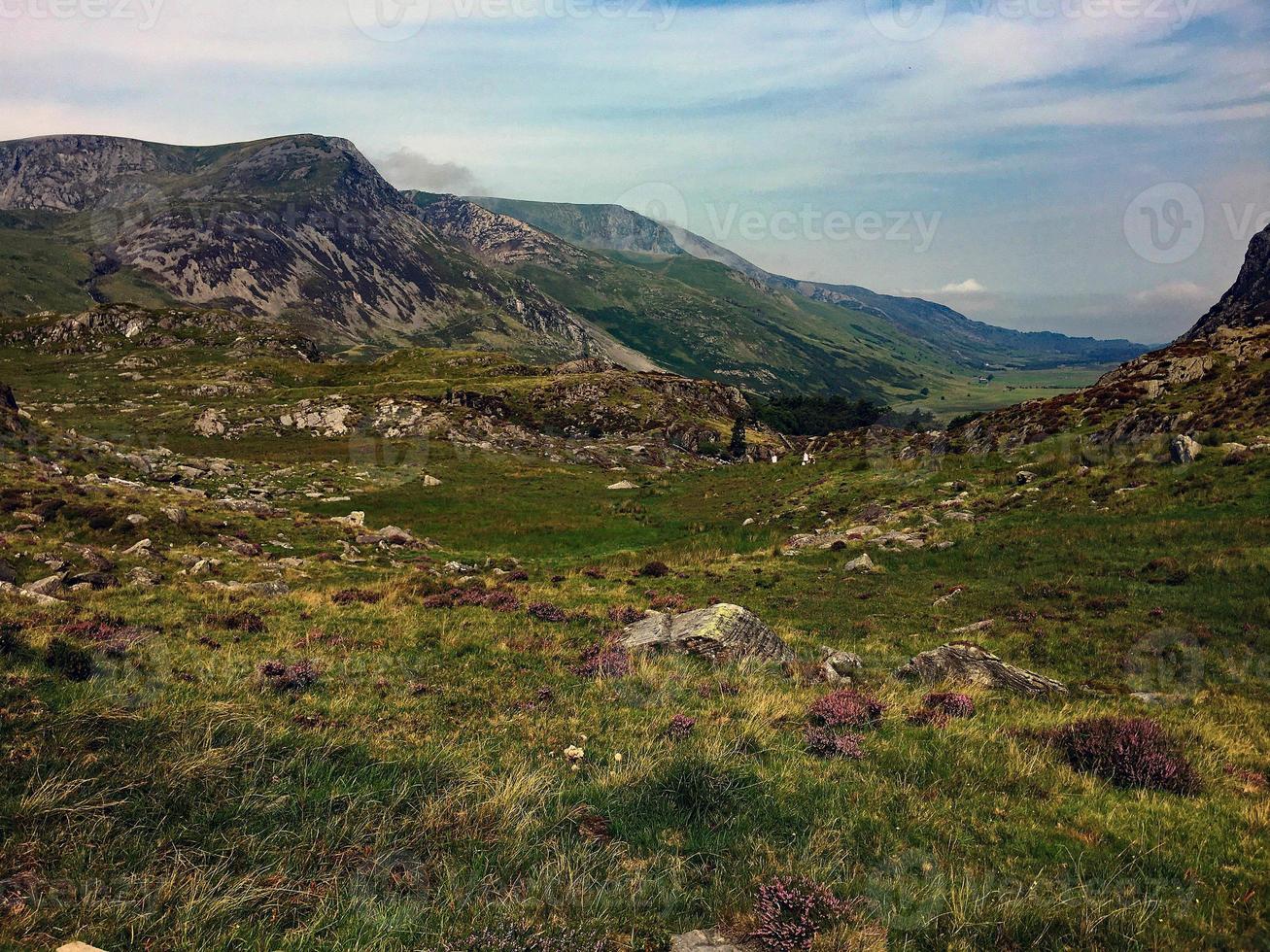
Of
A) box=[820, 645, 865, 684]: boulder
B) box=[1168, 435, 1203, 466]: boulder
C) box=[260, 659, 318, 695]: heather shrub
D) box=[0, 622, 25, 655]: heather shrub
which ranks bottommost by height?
box=[820, 645, 865, 684]: boulder

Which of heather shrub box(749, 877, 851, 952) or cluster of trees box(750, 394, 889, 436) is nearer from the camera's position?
heather shrub box(749, 877, 851, 952)

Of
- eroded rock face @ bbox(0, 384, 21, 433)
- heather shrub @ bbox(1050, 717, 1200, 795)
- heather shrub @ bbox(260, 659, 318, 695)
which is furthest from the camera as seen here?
eroded rock face @ bbox(0, 384, 21, 433)

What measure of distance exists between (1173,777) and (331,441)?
99.1m

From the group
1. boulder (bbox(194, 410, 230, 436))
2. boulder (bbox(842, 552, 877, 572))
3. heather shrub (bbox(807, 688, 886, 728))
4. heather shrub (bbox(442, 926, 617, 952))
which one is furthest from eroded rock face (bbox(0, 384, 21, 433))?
boulder (bbox(842, 552, 877, 572))

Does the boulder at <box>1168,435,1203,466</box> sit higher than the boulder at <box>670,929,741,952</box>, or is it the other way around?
the boulder at <box>1168,435,1203,466</box>

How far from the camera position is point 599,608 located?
803 inches

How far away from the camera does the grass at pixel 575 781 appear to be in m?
5.70

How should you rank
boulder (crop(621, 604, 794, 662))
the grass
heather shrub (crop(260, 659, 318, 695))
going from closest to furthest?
1. the grass
2. heather shrub (crop(260, 659, 318, 695))
3. boulder (crop(621, 604, 794, 662))

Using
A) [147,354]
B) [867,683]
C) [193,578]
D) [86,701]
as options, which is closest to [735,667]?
[867,683]

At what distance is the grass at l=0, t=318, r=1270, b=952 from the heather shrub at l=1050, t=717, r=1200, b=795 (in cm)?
33

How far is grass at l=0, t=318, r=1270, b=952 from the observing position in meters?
5.70

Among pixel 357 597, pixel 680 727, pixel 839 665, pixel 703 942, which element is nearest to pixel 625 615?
pixel 839 665

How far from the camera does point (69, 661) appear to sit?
987 centimetres

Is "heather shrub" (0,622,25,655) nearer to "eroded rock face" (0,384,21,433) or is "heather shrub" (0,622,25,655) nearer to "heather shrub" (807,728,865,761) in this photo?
"heather shrub" (807,728,865,761)
